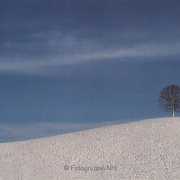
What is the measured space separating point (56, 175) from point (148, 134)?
7.34m

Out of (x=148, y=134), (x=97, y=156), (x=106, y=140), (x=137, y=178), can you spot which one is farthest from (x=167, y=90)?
(x=137, y=178)

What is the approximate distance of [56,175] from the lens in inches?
494

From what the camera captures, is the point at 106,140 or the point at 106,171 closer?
the point at 106,171

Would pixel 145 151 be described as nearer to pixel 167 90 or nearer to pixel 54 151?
pixel 54 151

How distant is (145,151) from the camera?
1458 centimetres

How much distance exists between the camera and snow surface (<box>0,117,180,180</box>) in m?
12.5

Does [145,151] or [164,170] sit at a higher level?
[145,151]

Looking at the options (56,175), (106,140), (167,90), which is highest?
(167,90)

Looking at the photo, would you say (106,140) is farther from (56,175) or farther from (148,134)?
(56,175)

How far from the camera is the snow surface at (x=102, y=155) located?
12.5 metres

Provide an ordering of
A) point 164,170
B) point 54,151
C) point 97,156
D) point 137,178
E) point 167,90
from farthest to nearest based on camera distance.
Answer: point 167,90, point 54,151, point 97,156, point 164,170, point 137,178

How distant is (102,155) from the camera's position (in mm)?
14383

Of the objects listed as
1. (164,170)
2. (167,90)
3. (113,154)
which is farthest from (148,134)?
(167,90)

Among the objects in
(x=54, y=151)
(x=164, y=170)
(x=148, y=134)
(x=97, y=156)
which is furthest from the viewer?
(x=148, y=134)
